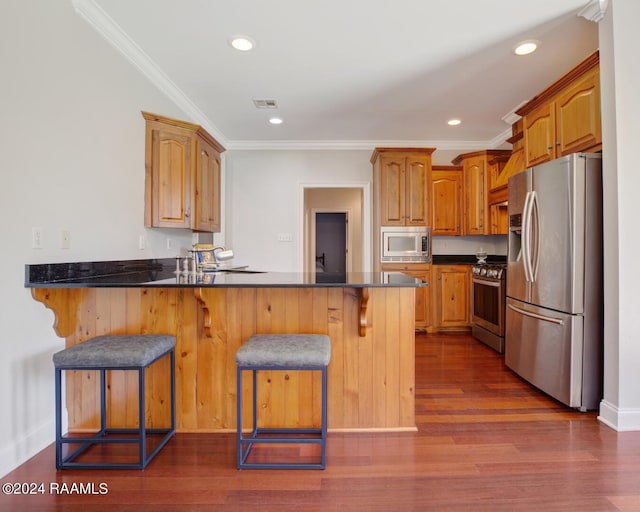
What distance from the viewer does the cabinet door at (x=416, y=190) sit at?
433 cm

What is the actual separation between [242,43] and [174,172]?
122 centimetres

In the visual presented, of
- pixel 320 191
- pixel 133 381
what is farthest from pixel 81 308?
pixel 320 191

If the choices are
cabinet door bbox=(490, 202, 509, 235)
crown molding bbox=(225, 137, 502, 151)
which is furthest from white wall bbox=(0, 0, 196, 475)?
cabinet door bbox=(490, 202, 509, 235)

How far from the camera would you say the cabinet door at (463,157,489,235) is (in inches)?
173

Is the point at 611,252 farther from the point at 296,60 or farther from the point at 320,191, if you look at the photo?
the point at 320,191

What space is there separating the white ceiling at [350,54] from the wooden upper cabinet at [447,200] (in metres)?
0.74

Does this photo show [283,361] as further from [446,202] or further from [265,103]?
[446,202]

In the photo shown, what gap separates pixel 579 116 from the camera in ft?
7.74

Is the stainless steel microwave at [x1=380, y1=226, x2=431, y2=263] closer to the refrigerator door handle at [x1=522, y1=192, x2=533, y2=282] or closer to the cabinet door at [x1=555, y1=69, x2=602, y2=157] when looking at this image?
the refrigerator door handle at [x1=522, y1=192, x2=533, y2=282]

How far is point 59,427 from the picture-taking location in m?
1.63

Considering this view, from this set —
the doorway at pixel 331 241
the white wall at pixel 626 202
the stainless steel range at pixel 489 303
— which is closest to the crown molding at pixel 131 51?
the white wall at pixel 626 202

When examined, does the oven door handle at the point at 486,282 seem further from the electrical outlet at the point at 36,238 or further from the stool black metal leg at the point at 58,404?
the electrical outlet at the point at 36,238

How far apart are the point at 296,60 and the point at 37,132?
73.0 inches

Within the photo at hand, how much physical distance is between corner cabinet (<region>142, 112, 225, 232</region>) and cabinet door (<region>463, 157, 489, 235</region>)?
3291mm
